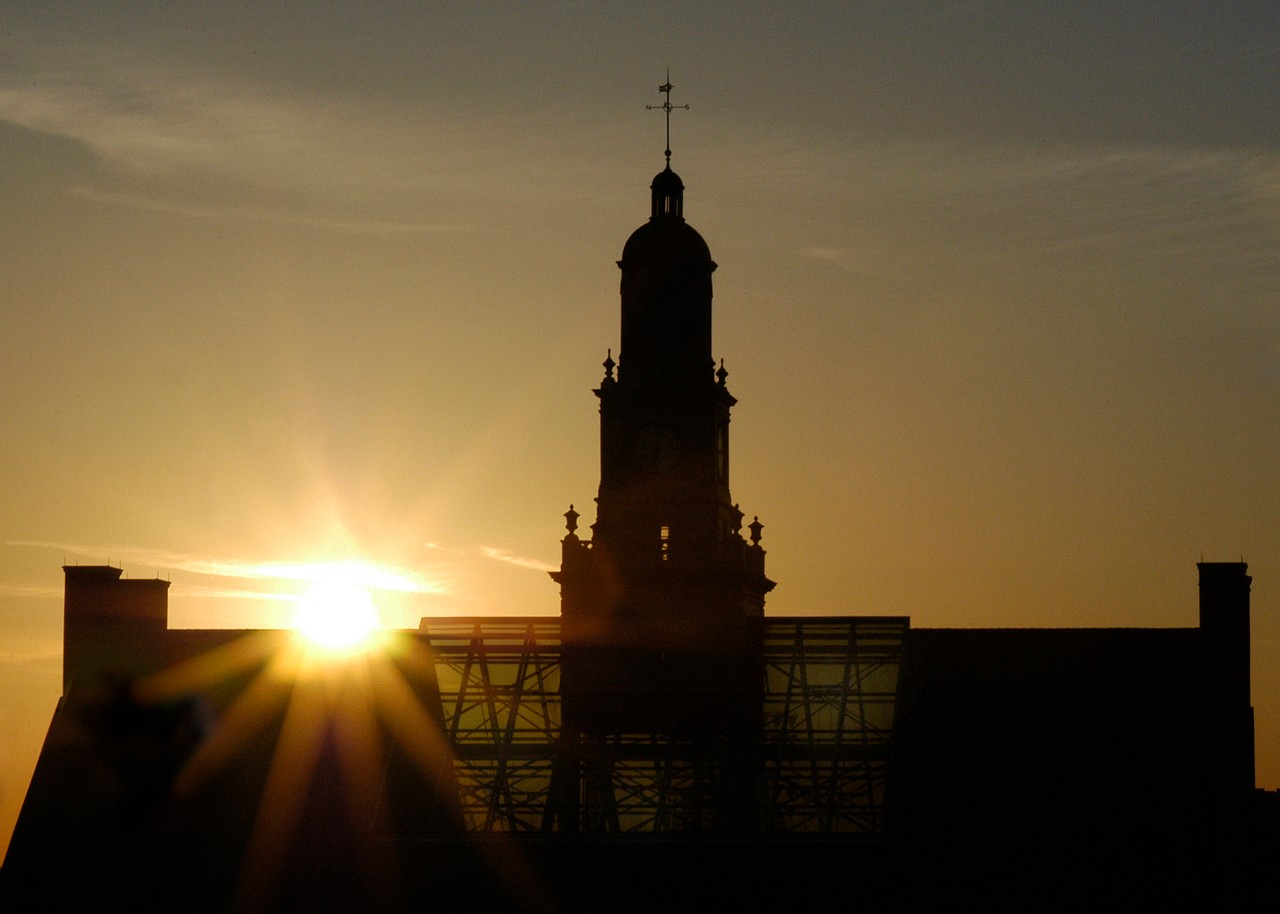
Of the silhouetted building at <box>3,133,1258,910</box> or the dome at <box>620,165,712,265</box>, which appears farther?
the dome at <box>620,165,712,265</box>

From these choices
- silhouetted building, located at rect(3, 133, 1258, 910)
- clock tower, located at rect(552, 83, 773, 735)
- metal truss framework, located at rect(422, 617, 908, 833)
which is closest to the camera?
silhouetted building, located at rect(3, 133, 1258, 910)

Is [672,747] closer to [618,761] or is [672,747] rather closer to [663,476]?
[618,761]

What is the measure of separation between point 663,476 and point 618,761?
13.8 meters

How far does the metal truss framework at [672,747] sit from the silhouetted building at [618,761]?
8 centimetres

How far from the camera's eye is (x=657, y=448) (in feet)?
271

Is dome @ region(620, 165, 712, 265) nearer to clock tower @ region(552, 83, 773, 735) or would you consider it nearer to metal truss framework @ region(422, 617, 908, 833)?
clock tower @ region(552, 83, 773, 735)

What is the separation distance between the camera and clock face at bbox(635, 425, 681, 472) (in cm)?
8256

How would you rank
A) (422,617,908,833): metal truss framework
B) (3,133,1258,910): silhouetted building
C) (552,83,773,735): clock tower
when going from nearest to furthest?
(3,133,1258,910): silhouetted building
(422,617,908,833): metal truss framework
(552,83,773,735): clock tower

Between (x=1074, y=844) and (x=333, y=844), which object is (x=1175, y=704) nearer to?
(x=1074, y=844)

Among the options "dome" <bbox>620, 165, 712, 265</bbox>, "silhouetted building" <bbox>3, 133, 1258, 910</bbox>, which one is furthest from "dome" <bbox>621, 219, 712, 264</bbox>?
"silhouetted building" <bbox>3, 133, 1258, 910</bbox>

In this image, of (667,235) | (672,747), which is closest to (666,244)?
(667,235)

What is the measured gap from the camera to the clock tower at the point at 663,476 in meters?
81.8

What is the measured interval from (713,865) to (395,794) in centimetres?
769

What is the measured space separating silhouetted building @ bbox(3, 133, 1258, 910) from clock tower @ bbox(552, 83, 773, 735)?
2311mm
